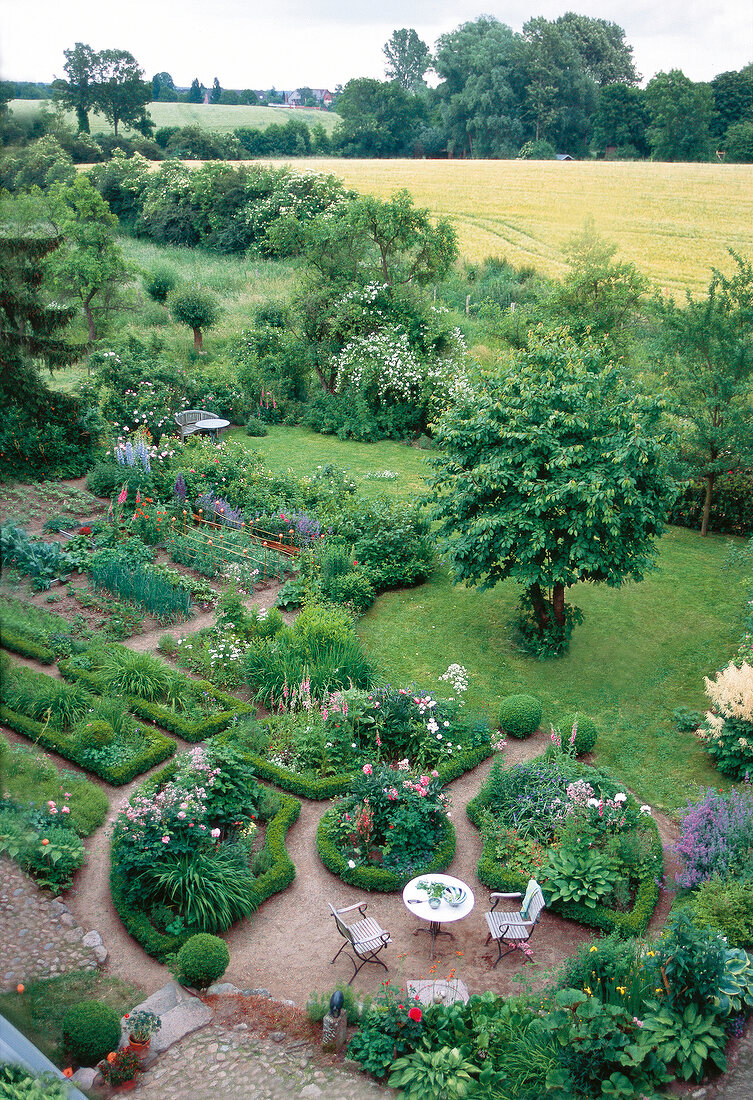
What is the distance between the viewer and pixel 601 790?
29.5 ft

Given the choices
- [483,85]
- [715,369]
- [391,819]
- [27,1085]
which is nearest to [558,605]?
[391,819]

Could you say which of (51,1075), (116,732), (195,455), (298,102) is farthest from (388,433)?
(298,102)

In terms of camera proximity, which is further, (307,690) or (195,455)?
(195,455)

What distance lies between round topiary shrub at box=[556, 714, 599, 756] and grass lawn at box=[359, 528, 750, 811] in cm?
31

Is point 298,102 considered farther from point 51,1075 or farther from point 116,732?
point 51,1075

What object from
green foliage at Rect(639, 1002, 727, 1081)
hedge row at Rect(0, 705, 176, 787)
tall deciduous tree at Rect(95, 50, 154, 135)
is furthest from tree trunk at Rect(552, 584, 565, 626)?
tall deciduous tree at Rect(95, 50, 154, 135)

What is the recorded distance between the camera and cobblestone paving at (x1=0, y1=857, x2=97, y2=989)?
6.94 meters

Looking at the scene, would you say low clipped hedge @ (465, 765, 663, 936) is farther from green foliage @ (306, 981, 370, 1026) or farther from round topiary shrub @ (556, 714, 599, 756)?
green foliage @ (306, 981, 370, 1026)

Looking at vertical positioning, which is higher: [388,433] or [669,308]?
[669,308]

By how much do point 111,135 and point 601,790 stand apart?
3222 cm

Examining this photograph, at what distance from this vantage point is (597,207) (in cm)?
2988

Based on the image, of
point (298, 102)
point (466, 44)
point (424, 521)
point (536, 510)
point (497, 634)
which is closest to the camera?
point (536, 510)

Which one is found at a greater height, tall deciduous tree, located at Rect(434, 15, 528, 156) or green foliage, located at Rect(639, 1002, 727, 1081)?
tall deciduous tree, located at Rect(434, 15, 528, 156)

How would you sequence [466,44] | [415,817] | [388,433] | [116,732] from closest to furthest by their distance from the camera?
[415,817]
[116,732]
[388,433]
[466,44]
